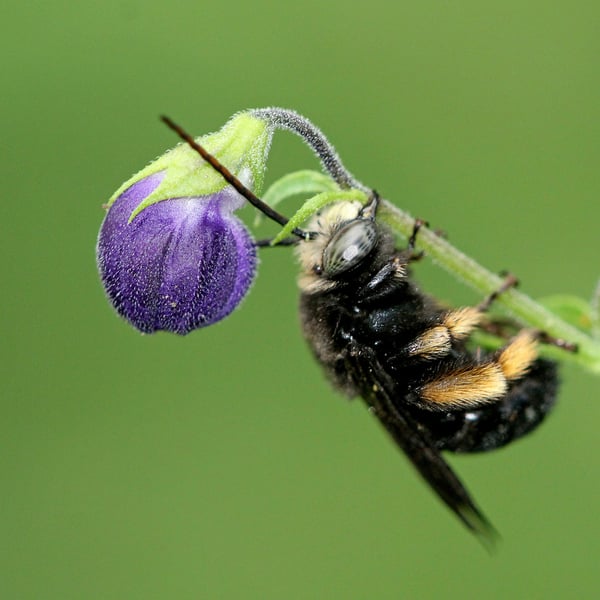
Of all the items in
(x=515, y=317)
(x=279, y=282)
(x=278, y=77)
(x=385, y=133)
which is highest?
(x=278, y=77)

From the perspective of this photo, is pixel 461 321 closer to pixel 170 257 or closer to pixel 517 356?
pixel 517 356

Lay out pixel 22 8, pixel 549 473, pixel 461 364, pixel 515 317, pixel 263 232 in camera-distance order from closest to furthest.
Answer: pixel 461 364, pixel 515 317, pixel 263 232, pixel 549 473, pixel 22 8

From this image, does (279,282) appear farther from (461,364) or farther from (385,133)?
(461,364)

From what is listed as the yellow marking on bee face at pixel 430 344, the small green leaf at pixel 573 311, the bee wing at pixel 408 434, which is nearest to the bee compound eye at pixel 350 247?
the bee wing at pixel 408 434

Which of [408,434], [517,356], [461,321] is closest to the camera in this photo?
[408,434]

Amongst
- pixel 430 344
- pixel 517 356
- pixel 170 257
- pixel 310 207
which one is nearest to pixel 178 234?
pixel 170 257

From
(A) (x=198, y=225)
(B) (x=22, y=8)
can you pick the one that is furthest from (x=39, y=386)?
(A) (x=198, y=225)

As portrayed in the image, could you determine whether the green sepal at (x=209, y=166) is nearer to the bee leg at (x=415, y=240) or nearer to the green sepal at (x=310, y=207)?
the green sepal at (x=310, y=207)
